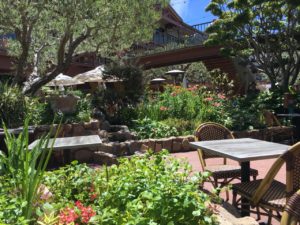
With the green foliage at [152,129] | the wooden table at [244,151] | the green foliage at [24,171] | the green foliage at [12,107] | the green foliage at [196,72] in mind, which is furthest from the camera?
the green foliage at [196,72]

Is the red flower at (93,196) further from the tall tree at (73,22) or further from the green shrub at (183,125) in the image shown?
the green shrub at (183,125)

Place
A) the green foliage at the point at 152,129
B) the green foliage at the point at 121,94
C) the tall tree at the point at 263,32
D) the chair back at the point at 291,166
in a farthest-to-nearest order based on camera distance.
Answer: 1. the tall tree at the point at 263,32
2. the green foliage at the point at 121,94
3. the green foliage at the point at 152,129
4. the chair back at the point at 291,166

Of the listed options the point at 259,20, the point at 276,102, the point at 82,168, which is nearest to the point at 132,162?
the point at 82,168

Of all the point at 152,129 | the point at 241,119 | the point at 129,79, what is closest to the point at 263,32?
the point at 241,119

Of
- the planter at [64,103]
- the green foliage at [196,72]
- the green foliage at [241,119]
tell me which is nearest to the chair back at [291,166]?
the planter at [64,103]

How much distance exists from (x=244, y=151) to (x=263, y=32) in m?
13.7

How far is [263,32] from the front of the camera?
1588 cm

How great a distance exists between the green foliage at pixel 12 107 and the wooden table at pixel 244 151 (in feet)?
16.8

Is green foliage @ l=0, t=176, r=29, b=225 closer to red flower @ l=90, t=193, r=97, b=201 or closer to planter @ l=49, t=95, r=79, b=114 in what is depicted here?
red flower @ l=90, t=193, r=97, b=201

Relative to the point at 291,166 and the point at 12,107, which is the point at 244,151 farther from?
the point at 12,107

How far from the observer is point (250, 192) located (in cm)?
308

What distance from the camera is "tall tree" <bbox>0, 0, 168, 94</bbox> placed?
27.8 feet

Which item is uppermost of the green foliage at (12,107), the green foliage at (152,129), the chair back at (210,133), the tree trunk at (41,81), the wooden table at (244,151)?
the tree trunk at (41,81)

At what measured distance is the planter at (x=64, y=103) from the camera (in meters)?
8.42
